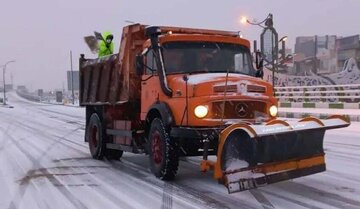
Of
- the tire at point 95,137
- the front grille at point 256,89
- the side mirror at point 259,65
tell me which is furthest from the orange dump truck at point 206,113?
the tire at point 95,137

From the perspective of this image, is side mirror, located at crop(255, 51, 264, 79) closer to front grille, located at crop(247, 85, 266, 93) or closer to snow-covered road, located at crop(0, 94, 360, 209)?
front grille, located at crop(247, 85, 266, 93)

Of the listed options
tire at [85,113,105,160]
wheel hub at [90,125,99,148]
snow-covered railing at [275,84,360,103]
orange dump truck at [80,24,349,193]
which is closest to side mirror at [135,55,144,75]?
orange dump truck at [80,24,349,193]

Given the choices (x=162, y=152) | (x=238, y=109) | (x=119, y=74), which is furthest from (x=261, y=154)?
(x=119, y=74)

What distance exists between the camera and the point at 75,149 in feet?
45.8

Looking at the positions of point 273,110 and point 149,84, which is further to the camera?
point 149,84

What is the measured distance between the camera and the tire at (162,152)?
838 centimetres

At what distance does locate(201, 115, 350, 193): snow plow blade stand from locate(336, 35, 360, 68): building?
224 feet

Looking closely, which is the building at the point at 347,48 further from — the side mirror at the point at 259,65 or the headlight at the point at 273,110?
the headlight at the point at 273,110

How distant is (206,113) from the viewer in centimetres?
796

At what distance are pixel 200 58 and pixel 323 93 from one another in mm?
23762

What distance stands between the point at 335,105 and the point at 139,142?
1980 centimetres

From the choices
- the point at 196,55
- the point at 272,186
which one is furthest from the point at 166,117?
the point at 272,186

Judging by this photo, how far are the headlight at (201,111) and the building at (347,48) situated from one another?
68.3m

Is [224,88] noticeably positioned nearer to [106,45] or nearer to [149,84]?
[149,84]
